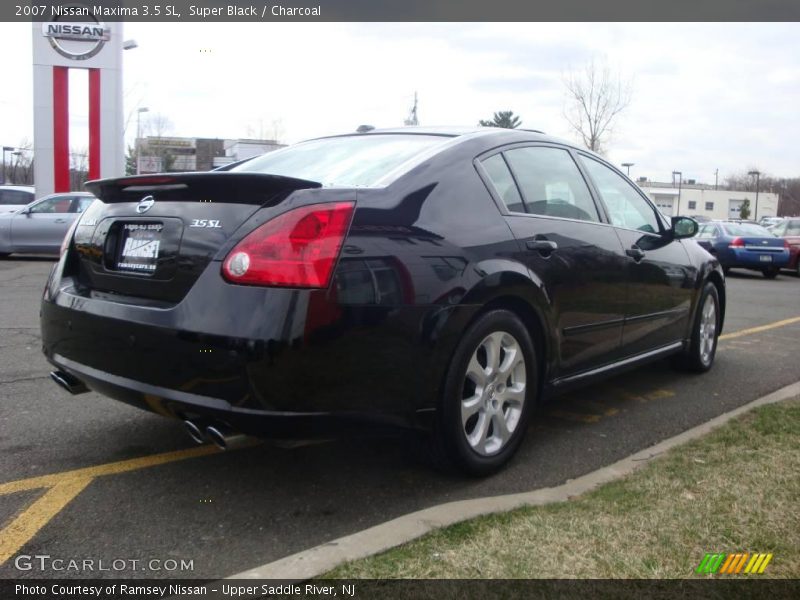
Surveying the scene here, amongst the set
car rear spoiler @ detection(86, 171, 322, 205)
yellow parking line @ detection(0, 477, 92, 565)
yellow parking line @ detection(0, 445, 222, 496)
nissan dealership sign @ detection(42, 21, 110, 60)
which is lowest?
yellow parking line @ detection(0, 477, 92, 565)

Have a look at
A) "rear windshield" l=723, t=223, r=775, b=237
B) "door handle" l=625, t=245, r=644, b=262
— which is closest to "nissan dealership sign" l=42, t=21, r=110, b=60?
"rear windshield" l=723, t=223, r=775, b=237

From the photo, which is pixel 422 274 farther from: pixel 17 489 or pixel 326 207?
pixel 17 489

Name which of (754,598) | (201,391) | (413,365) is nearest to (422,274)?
(413,365)

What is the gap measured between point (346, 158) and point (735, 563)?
2.30 m

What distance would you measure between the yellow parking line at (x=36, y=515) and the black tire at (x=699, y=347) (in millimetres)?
4216

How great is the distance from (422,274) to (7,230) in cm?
1414

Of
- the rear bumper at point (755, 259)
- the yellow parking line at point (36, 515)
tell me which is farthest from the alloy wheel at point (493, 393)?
the rear bumper at point (755, 259)

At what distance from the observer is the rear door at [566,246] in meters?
3.51

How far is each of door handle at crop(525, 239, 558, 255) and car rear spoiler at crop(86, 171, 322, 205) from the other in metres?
1.14

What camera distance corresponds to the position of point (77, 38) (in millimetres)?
22641

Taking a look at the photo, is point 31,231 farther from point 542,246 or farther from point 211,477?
point 542,246

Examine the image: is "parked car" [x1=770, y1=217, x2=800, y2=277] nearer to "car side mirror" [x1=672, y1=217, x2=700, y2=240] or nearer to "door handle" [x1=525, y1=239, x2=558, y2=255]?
"car side mirror" [x1=672, y1=217, x2=700, y2=240]

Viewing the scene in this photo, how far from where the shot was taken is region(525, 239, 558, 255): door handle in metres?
3.45

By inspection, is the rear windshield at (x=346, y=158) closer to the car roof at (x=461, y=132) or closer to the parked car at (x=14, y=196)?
the car roof at (x=461, y=132)
